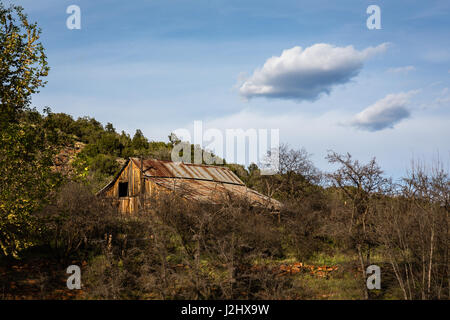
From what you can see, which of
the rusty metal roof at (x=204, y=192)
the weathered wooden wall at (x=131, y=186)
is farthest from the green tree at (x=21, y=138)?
the weathered wooden wall at (x=131, y=186)

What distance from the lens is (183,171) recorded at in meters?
29.5

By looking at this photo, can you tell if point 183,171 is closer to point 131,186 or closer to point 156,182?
point 131,186

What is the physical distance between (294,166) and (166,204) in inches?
828

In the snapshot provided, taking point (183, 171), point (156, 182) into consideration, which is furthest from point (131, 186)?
point (183, 171)

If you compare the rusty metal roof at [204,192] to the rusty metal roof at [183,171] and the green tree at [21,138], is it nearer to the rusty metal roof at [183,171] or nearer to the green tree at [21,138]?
the rusty metal roof at [183,171]

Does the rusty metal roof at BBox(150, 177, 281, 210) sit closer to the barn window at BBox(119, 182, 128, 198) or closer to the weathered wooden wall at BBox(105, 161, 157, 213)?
the weathered wooden wall at BBox(105, 161, 157, 213)

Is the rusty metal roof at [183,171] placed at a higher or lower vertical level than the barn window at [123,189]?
higher

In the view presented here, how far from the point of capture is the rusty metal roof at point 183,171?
27.1m

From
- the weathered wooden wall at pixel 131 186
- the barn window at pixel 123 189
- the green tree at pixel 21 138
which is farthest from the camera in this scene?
the barn window at pixel 123 189

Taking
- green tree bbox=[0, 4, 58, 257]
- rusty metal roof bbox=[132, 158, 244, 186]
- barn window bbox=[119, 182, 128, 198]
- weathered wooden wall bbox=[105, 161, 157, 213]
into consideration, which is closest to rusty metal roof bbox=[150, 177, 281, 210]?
rusty metal roof bbox=[132, 158, 244, 186]

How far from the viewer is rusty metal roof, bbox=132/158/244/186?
27.1 meters

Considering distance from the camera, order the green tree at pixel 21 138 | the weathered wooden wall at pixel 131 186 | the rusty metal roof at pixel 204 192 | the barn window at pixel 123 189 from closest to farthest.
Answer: the green tree at pixel 21 138, the rusty metal roof at pixel 204 192, the weathered wooden wall at pixel 131 186, the barn window at pixel 123 189

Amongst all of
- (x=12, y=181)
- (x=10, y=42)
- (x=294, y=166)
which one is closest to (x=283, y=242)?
(x=12, y=181)
